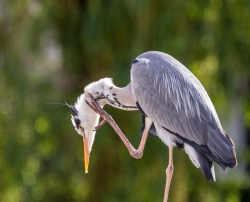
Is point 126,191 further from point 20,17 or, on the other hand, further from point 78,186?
point 20,17

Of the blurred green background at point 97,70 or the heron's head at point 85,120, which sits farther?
the blurred green background at point 97,70

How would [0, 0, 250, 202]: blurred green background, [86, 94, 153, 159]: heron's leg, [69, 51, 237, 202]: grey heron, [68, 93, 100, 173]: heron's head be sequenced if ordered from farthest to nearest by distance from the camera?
[0, 0, 250, 202]: blurred green background
[68, 93, 100, 173]: heron's head
[86, 94, 153, 159]: heron's leg
[69, 51, 237, 202]: grey heron

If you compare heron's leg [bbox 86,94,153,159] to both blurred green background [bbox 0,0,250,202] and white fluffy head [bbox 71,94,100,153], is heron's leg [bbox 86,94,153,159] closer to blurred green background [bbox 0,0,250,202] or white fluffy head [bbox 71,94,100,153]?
white fluffy head [bbox 71,94,100,153]

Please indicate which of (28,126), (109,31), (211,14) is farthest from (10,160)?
(211,14)

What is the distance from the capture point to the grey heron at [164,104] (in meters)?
3.32

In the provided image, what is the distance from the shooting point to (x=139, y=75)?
3449mm

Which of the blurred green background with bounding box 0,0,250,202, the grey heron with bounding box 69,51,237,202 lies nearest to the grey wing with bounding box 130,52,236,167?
the grey heron with bounding box 69,51,237,202

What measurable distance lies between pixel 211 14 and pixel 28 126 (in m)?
1.82

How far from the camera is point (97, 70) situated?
617cm

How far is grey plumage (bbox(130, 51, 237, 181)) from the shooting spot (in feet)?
10.9

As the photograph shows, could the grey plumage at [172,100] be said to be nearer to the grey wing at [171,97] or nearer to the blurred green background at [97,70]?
the grey wing at [171,97]

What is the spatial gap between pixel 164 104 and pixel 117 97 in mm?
243

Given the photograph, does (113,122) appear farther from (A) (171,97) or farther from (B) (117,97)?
(A) (171,97)

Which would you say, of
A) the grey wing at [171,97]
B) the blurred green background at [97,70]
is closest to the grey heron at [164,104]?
the grey wing at [171,97]
